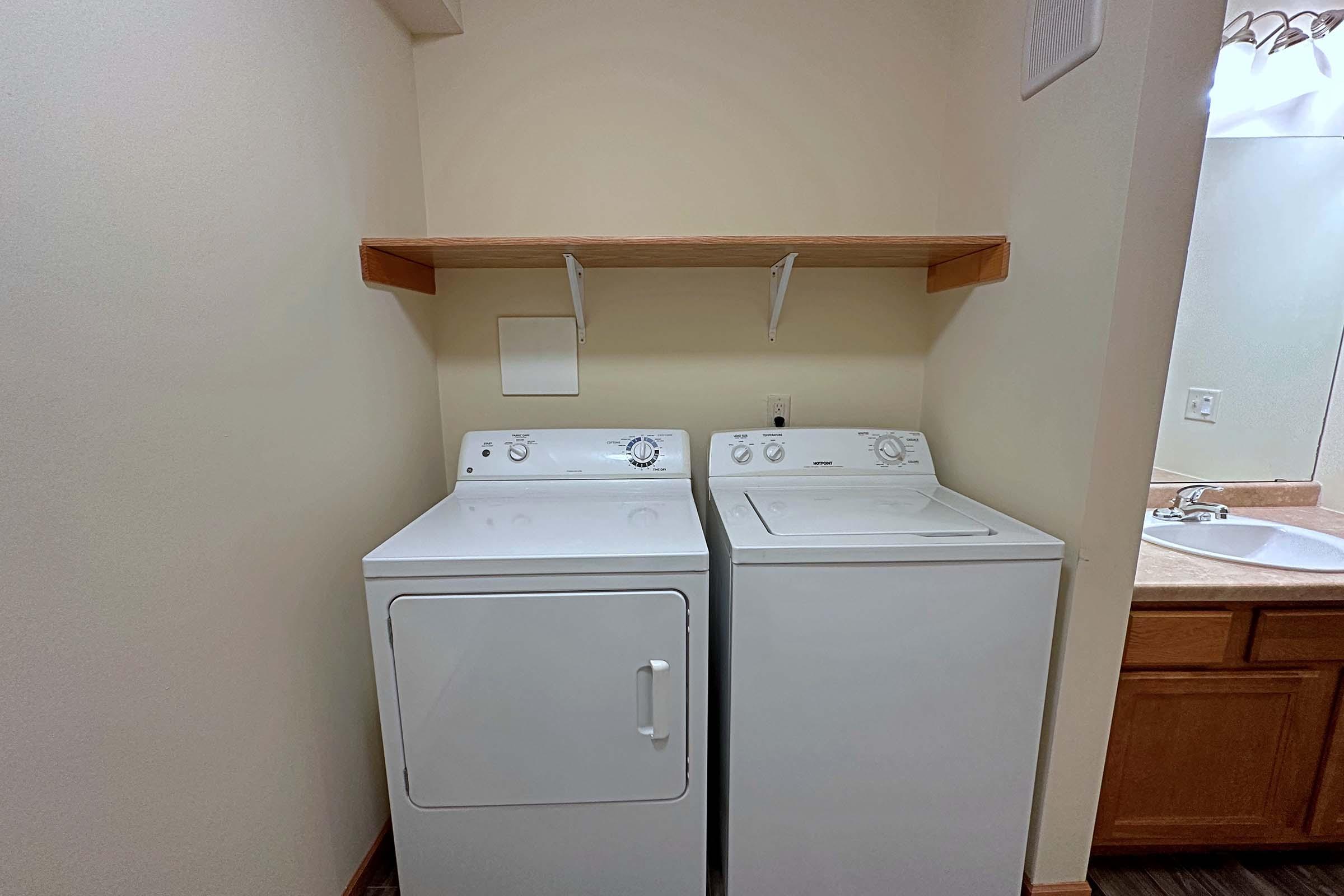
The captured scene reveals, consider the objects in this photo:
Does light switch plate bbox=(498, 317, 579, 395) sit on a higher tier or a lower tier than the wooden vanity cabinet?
higher

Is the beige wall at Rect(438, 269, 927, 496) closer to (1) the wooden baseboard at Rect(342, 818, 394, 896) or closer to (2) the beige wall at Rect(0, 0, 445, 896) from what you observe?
(2) the beige wall at Rect(0, 0, 445, 896)

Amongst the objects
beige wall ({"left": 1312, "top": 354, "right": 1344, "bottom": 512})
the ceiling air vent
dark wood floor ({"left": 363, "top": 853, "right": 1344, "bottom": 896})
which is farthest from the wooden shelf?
dark wood floor ({"left": 363, "top": 853, "right": 1344, "bottom": 896})

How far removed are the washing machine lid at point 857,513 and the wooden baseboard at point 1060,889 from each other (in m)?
0.91

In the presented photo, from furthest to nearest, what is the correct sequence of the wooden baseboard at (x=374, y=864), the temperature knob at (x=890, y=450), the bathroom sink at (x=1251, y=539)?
the temperature knob at (x=890, y=450) → the bathroom sink at (x=1251, y=539) → the wooden baseboard at (x=374, y=864)

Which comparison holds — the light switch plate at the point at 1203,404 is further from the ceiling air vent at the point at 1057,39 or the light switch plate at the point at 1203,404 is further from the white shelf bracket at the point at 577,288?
the white shelf bracket at the point at 577,288

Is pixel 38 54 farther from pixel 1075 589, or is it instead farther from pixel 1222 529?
pixel 1222 529

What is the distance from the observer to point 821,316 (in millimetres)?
1886

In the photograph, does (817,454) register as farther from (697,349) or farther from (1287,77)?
(1287,77)

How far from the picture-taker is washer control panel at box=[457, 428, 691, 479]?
1680 millimetres

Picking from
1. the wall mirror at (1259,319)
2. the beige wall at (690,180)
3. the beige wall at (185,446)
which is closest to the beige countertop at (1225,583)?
the wall mirror at (1259,319)

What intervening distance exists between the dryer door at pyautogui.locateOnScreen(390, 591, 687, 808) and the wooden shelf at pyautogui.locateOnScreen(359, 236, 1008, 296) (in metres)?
0.88

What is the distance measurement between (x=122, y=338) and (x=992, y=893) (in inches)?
81.0

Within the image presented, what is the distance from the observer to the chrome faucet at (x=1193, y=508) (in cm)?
168

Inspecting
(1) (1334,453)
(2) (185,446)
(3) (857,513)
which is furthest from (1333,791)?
(2) (185,446)
